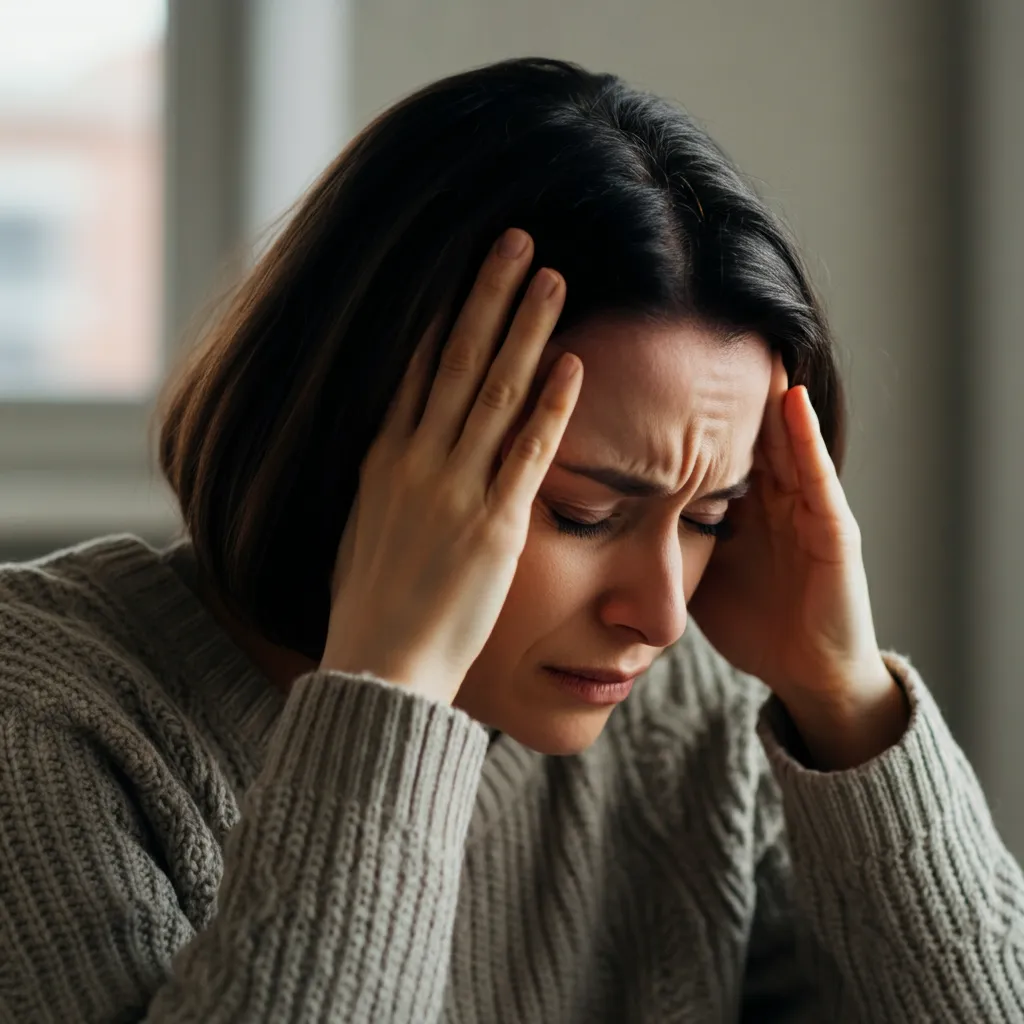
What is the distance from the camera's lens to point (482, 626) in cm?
94

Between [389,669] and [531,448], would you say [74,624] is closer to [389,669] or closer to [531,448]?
[389,669]

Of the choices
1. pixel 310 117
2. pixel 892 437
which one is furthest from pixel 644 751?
pixel 310 117

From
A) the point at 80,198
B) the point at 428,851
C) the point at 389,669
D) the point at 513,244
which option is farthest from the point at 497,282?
the point at 80,198

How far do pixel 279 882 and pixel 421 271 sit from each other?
0.42 metres

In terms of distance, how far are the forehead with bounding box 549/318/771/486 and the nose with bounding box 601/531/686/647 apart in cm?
6

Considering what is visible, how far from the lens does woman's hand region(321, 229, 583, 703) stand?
3.03 ft

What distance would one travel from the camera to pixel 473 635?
937mm

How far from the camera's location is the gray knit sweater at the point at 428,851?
33.7 inches

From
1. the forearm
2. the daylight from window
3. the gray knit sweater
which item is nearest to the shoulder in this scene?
the gray knit sweater

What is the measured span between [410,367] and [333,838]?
0.33 m

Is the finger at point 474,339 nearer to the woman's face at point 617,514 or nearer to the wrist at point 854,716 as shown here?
the woman's face at point 617,514

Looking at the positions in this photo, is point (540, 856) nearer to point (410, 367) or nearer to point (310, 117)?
point (410, 367)

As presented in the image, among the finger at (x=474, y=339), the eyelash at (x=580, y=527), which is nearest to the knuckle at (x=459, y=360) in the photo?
the finger at (x=474, y=339)

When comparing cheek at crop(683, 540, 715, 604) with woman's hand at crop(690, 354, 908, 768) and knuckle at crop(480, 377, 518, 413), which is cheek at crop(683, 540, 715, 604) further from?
knuckle at crop(480, 377, 518, 413)
